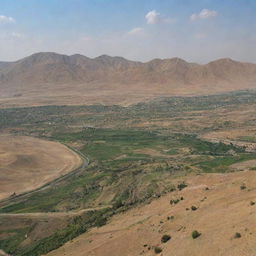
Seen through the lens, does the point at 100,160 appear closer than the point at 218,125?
Yes

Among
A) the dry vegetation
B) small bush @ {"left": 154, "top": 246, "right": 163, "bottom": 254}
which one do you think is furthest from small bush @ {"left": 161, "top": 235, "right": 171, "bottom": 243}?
small bush @ {"left": 154, "top": 246, "right": 163, "bottom": 254}

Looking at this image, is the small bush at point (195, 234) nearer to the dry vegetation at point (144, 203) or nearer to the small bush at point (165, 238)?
the dry vegetation at point (144, 203)

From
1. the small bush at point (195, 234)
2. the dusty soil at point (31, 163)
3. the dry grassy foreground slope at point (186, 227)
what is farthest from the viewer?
the dusty soil at point (31, 163)

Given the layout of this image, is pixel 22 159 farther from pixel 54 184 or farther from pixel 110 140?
pixel 110 140

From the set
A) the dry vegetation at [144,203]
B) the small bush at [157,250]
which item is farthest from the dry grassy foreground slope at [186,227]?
the small bush at [157,250]

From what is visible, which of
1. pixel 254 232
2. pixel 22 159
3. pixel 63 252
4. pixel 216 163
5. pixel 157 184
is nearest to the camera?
pixel 254 232

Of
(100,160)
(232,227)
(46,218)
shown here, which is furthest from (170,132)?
(232,227)

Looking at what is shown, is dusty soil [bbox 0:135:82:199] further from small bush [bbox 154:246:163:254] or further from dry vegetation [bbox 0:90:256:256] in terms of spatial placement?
small bush [bbox 154:246:163:254]

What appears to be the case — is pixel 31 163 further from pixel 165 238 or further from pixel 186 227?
pixel 165 238
